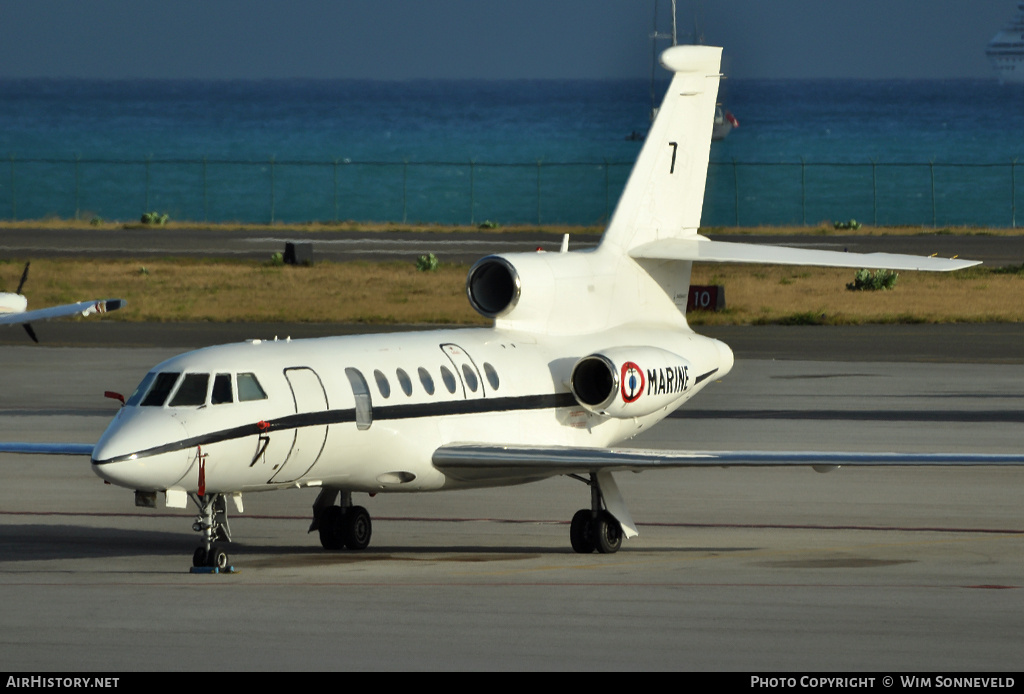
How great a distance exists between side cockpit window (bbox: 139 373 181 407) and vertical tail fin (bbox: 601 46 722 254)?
8.04 meters

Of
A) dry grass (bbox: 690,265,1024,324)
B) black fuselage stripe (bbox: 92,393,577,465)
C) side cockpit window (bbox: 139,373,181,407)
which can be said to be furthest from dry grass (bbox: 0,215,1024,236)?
side cockpit window (bbox: 139,373,181,407)

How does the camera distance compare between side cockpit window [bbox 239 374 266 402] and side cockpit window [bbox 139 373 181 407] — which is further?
side cockpit window [bbox 239 374 266 402]

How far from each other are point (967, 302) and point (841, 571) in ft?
127

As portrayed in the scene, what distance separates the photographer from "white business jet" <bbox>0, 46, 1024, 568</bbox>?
18828 mm

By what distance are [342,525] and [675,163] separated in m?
8.04

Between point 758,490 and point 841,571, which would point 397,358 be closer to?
point 841,571

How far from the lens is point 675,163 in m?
25.6

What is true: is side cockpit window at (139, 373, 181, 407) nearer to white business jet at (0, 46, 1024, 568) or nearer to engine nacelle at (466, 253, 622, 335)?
white business jet at (0, 46, 1024, 568)

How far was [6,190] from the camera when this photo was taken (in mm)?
189125

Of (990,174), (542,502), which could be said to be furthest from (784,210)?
(542,502)

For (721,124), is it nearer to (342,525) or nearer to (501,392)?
(501,392)

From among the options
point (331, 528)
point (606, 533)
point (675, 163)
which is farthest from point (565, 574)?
point (675, 163)

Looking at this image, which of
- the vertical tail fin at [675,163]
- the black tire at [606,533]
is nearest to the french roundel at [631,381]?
the black tire at [606,533]
